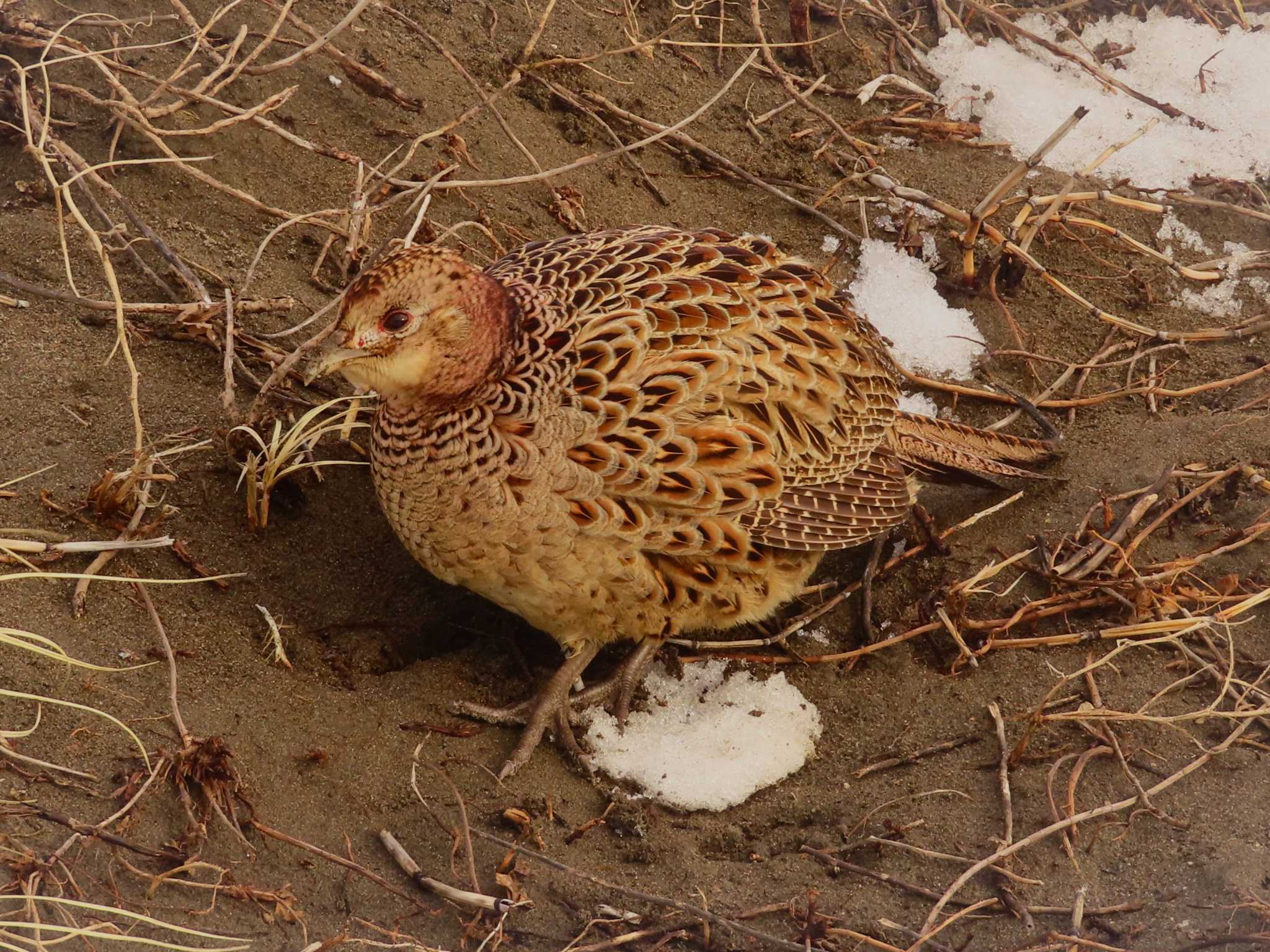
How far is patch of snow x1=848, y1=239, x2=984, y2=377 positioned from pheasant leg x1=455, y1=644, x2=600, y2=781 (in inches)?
70.5

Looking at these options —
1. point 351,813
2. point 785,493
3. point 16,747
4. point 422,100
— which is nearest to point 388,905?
point 351,813

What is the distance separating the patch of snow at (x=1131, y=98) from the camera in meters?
5.21

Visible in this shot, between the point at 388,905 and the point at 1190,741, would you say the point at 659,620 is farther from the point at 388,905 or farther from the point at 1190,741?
the point at 1190,741

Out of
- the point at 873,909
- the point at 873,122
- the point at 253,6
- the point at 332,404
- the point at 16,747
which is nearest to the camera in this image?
the point at 16,747

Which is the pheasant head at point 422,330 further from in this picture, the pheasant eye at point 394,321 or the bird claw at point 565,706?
the bird claw at point 565,706

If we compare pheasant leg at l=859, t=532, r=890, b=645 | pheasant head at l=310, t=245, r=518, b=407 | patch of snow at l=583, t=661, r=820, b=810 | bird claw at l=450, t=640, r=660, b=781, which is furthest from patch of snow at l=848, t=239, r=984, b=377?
pheasant head at l=310, t=245, r=518, b=407

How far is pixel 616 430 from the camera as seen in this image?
3135mm

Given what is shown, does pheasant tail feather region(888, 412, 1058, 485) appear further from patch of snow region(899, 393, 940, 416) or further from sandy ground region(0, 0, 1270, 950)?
patch of snow region(899, 393, 940, 416)

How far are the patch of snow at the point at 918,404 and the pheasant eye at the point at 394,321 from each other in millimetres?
2080

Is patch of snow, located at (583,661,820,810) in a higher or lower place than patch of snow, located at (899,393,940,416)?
lower

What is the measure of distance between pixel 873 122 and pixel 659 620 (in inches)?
107

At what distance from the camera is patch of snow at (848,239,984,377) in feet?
15.0

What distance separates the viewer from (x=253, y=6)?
4.30 meters

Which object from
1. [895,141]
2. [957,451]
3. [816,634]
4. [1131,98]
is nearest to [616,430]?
[816,634]
